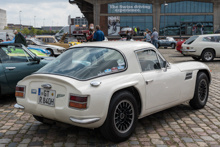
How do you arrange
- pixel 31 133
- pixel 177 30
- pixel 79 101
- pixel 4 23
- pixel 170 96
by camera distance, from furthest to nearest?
pixel 4 23 < pixel 177 30 < pixel 170 96 < pixel 31 133 < pixel 79 101

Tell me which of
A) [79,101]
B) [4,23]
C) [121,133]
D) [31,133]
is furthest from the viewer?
[4,23]

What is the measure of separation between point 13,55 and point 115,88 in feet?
12.8

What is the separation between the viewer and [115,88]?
3686 millimetres

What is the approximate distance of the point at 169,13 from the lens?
51.3m

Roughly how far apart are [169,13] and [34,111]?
165 ft

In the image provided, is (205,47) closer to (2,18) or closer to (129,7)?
(129,7)

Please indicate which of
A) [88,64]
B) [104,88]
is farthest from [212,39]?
[104,88]

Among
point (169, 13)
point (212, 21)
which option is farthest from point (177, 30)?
point (212, 21)

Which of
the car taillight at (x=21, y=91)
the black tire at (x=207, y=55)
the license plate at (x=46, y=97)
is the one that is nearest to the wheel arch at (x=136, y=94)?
the license plate at (x=46, y=97)

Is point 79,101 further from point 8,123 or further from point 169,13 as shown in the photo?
point 169,13

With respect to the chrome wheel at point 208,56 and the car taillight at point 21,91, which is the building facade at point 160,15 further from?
the car taillight at point 21,91

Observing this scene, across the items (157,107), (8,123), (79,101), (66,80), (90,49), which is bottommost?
(8,123)

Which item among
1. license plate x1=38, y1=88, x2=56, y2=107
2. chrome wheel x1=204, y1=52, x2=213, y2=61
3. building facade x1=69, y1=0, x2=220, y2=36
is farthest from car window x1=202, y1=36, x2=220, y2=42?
building facade x1=69, y1=0, x2=220, y2=36

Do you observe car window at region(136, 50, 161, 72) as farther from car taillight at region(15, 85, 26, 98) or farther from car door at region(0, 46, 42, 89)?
car door at region(0, 46, 42, 89)
